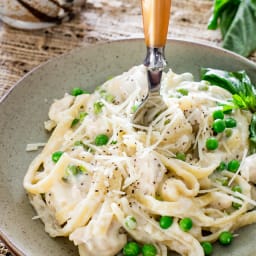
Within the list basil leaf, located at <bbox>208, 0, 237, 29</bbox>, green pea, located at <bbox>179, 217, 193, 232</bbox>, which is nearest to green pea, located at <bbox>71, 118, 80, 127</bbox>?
green pea, located at <bbox>179, 217, 193, 232</bbox>

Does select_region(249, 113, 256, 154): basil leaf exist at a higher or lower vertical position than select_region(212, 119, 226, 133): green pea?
lower

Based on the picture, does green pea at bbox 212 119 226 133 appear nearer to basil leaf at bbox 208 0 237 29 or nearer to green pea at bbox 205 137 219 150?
green pea at bbox 205 137 219 150

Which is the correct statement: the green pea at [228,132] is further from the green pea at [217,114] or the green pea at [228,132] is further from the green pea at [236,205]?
the green pea at [236,205]

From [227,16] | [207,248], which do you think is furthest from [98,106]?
[227,16]

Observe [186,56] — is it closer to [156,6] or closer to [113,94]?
[113,94]

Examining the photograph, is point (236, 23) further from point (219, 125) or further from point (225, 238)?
point (225, 238)
